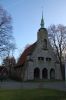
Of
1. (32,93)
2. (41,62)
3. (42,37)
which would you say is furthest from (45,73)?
(32,93)

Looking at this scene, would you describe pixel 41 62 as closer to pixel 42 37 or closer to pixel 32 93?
pixel 42 37

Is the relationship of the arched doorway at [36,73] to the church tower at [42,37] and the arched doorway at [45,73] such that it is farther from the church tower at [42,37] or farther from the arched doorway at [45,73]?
the church tower at [42,37]

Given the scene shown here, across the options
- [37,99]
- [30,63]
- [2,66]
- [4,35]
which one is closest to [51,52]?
[30,63]

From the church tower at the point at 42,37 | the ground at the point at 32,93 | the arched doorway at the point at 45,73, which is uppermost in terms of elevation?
the church tower at the point at 42,37

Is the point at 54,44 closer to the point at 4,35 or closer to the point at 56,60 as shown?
the point at 56,60

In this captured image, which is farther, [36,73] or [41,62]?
[41,62]

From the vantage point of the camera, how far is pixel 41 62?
154 feet

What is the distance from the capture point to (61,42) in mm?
49125

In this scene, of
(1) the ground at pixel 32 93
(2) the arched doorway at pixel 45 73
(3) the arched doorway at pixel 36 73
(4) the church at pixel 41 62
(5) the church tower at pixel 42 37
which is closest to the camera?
(1) the ground at pixel 32 93

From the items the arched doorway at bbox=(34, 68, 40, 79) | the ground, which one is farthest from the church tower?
the ground

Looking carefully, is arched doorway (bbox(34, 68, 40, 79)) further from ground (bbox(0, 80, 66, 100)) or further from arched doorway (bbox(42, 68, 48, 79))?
ground (bbox(0, 80, 66, 100))

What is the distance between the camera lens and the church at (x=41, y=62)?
45469 mm

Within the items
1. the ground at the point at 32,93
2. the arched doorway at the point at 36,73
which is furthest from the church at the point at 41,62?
the ground at the point at 32,93

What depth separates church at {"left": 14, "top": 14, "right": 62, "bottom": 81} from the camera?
45469mm
